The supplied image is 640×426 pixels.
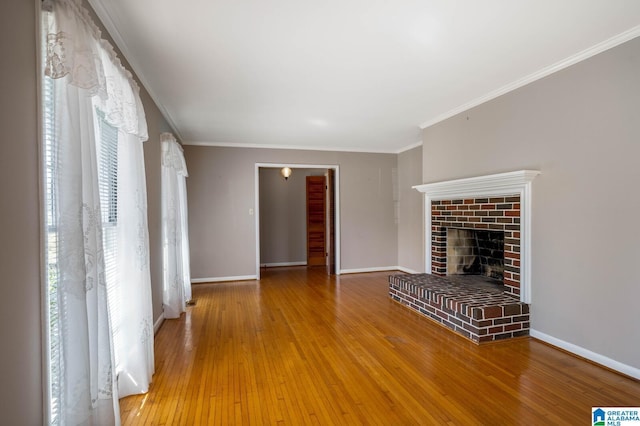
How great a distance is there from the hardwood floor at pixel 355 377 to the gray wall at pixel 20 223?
89cm

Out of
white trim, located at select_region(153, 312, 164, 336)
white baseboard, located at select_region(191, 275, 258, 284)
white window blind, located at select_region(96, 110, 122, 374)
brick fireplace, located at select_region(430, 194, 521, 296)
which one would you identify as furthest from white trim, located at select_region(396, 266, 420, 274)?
white window blind, located at select_region(96, 110, 122, 374)

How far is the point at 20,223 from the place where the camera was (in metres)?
1.18

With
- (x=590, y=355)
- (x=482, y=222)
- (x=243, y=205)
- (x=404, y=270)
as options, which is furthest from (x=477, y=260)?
(x=243, y=205)

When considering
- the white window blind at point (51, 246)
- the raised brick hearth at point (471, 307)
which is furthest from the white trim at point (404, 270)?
the white window blind at point (51, 246)

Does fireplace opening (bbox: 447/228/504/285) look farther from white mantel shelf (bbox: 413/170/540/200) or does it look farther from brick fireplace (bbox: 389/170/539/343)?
white mantel shelf (bbox: 413/170/540/200)

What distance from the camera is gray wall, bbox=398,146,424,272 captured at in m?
5.68

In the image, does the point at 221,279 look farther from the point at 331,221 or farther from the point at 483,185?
the point at 483,185

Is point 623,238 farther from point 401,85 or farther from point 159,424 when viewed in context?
point 159,424

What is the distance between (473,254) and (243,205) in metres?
3.82

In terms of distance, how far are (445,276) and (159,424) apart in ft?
11.7

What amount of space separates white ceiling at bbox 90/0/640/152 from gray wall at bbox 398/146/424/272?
1931mm

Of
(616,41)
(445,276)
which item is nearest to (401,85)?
(616,41)

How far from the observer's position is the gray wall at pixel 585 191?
2.30 m

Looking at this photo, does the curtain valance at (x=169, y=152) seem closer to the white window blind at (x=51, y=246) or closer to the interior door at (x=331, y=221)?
the white window blind at (x=51, y=246)
